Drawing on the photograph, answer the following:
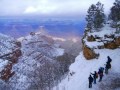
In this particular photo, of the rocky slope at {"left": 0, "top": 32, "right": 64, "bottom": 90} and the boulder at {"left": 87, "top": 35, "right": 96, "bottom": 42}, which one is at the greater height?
the boulder at {"left": 87, "top": 35, "right": 96, "bottom": 42}

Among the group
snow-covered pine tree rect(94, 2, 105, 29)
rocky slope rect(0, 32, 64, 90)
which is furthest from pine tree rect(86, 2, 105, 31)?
rocky slope rect(0, 32, 64, 90)

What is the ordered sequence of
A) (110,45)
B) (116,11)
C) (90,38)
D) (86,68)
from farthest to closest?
(116,11)
(90,38)
(110,45)
(86,68)

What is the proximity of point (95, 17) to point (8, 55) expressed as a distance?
74551 millimetres

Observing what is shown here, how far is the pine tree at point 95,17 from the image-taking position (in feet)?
227

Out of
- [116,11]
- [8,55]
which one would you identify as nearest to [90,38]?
[116,11]

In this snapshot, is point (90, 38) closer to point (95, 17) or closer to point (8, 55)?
point (95, 17)

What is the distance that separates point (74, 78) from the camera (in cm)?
5519

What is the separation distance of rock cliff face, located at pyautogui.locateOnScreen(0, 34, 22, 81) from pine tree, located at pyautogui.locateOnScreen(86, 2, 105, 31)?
2142 inches

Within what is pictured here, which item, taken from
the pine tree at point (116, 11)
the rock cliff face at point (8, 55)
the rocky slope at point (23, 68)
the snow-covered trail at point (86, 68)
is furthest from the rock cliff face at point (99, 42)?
the rock cliff face at point (8, 55)

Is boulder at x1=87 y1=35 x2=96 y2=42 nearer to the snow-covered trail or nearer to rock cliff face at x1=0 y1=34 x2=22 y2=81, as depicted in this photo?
the snow-covered trail

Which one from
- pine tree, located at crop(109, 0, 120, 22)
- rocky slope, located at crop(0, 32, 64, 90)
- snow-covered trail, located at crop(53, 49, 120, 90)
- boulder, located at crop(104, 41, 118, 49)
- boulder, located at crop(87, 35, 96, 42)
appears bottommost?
rocky slope, located at crop(0, 32, 64, 90)

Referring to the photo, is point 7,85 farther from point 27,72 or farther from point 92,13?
point 92,13

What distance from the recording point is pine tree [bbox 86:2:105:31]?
227 feet

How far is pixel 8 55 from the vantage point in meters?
137
